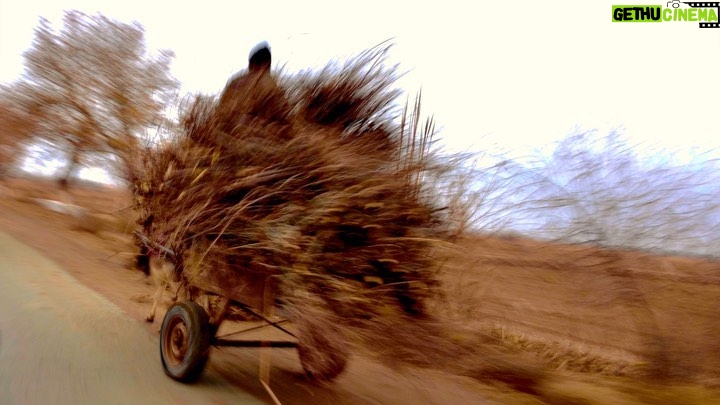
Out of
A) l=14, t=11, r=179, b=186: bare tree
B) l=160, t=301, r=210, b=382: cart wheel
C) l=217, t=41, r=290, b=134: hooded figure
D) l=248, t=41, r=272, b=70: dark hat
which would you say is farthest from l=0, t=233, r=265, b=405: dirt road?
l=14, t=11, r=179, b=186: bare tree

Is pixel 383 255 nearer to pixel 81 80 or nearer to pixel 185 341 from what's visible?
pixel 185 341

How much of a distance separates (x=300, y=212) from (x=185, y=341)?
1.55 metres

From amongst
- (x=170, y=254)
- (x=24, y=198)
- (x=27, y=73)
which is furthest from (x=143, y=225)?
(x=24, y=198)

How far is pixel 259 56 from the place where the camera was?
458 centimetres

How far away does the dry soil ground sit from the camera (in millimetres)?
3477

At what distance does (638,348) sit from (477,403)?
147 cm

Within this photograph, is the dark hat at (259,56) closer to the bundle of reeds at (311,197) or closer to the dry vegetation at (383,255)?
the bundle of reeds at (311,197)

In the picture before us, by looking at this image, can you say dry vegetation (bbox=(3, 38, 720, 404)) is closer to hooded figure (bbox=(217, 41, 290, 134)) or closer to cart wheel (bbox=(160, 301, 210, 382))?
hooded figure (bbox=(217, 41, 290, 134))

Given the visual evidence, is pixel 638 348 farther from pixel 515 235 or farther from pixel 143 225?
pixel 143 225

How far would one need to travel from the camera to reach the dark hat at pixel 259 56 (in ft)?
14.5

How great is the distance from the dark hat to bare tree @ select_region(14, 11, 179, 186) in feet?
48.1

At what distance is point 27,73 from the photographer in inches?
733

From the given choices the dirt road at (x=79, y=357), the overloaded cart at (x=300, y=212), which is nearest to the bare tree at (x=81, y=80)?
the dirt road at (x=79, y=357)

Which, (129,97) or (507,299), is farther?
(129,97)
